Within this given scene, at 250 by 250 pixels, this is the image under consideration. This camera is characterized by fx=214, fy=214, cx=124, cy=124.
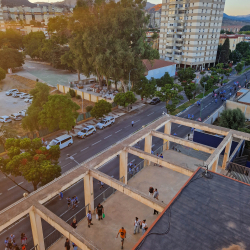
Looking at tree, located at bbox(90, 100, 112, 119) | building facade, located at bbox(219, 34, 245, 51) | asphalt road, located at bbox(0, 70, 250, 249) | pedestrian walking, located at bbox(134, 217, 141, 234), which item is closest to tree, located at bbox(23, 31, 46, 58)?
tree, located at bbox(90, 100, 112, 119)

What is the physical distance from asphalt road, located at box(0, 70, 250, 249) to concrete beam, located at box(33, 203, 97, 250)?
5.98 metres

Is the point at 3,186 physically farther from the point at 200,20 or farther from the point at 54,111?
the point at 200,20

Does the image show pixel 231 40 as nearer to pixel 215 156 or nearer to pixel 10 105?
pixel 10 105

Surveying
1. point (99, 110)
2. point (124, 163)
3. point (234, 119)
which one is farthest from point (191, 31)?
point (124, 163)

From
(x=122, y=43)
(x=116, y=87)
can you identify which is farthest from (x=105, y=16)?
(x=116, y=87)

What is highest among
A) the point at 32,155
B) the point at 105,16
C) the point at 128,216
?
the point at 105,16

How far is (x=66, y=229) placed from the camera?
12117 millimetres

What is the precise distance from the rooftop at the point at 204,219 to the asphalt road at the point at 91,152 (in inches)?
440

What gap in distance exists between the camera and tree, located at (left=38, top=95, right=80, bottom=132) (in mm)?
31797

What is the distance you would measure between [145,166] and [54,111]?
16048mm

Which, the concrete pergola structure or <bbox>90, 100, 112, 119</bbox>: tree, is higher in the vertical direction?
the concrete pergola structure

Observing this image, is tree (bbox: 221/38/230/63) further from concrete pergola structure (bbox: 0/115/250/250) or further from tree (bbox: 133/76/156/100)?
concrete pergola structure (bbox: 0/115/250/250)

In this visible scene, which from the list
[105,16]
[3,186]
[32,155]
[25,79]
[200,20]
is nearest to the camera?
[32,155]

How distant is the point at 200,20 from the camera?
78.8 metres
